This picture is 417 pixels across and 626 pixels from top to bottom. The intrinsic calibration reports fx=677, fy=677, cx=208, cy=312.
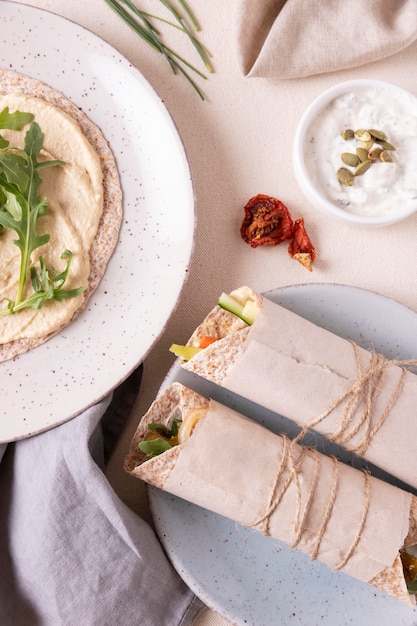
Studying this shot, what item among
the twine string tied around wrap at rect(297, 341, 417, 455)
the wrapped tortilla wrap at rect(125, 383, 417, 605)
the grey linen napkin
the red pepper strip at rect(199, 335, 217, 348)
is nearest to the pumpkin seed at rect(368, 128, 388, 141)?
the twine string tied around wrap at rect(297, 341, 417, 455)

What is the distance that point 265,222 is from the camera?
2584mm

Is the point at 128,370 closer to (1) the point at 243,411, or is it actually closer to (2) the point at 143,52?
(1) the point at 243,411

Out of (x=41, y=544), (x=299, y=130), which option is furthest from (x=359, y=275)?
(x=41, y=544)

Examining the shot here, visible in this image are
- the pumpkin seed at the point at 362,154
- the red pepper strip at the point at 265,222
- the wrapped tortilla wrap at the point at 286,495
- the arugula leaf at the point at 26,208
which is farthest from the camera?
the red pepper strip at the point at 265,222

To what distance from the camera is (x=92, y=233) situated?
8.22 feet

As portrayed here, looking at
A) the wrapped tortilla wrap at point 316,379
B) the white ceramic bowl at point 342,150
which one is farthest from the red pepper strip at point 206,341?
the white ceramic bowl at point 342,150

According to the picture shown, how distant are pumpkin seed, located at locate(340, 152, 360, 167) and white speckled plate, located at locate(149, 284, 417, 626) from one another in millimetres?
459

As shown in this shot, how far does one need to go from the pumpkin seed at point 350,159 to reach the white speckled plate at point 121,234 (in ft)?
1.89

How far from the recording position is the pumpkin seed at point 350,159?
2475 millimetres

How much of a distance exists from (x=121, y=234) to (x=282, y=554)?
1328mm

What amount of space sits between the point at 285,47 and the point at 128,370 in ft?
4.53

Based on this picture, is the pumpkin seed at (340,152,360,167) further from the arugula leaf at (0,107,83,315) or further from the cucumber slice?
the arugula leaf at (0,107,83,315)

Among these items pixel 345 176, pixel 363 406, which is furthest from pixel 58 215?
pixel 363 406

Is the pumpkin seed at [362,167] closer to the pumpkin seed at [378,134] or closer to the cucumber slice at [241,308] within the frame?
the pumpkin seed at [378,134]
